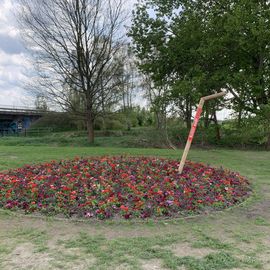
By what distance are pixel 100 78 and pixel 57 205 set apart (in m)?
14.4

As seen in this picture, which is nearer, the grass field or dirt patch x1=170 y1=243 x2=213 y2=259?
the grass field

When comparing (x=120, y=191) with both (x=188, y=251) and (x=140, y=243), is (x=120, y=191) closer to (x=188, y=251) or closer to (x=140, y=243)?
(x=140, y=243)

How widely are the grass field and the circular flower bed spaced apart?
0.92ft

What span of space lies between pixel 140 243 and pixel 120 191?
1.94 metres

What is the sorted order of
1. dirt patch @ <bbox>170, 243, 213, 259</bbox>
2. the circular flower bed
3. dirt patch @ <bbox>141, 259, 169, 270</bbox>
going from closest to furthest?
dirt patch @ <bbox>141, 259, 169, 270</bbox>
dirt patch @ <bbox>170, 243, 213, 259</bbox>
the circular flower bed

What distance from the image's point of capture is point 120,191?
17.7ft

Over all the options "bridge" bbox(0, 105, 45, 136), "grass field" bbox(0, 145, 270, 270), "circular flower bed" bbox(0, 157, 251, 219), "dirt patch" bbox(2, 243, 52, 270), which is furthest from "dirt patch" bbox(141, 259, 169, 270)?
"bridge" bbox(0, 105, 45, 136)

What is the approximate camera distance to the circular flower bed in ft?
15.3

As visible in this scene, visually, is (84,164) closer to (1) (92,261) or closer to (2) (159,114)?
(1) (92,261)

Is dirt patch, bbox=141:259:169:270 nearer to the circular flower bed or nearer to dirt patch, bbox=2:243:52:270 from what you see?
dirt patch, bbox=2:243:52:270

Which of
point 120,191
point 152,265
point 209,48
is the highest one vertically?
point 209,48

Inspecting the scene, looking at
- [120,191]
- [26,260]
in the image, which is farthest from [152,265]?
[120,191]

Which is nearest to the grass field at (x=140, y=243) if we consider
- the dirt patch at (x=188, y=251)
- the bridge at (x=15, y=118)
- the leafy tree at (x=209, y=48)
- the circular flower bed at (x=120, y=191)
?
the dirt patch at (x=188, y=251)

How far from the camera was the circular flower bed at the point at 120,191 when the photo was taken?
15.3 ft
